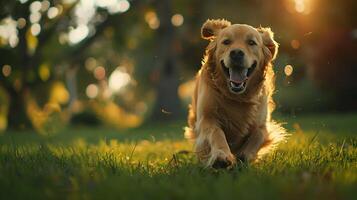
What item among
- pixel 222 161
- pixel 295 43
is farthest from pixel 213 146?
pixel 295 43

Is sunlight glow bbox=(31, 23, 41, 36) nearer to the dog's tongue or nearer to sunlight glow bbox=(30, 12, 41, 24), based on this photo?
sunlight glow bbox=(30, 12, 41, 24)

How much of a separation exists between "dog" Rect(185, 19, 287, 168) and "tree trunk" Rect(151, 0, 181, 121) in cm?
1348

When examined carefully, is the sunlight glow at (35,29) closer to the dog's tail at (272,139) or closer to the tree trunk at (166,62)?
the tree trunk at (166,62)

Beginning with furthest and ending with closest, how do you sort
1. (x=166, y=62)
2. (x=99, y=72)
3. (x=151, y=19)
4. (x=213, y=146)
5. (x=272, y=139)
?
(x=99, y=72)
(x=151, y=19)
(x=166, y=62)
(x=272, y=139)
(x=213, y=146)

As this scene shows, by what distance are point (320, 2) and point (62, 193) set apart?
17704 millimetres

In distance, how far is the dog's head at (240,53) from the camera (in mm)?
5109

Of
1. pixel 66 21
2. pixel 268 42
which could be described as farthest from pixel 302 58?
pixel 268 42

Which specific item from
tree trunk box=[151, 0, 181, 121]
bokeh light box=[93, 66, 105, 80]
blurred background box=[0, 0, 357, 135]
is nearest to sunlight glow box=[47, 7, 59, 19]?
blurred background box=[0, 0, 357, 135]

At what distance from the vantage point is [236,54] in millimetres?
5039

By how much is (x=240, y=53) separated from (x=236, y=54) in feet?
0.13

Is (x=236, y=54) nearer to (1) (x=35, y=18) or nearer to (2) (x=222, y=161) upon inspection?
(2) (x=222, y=161)

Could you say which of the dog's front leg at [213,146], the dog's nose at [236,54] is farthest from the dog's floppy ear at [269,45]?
the dog's front leg at [213,146]

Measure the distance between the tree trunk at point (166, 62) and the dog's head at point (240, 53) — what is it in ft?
44.4

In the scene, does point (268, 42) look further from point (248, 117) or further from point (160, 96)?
point (160, 96)
